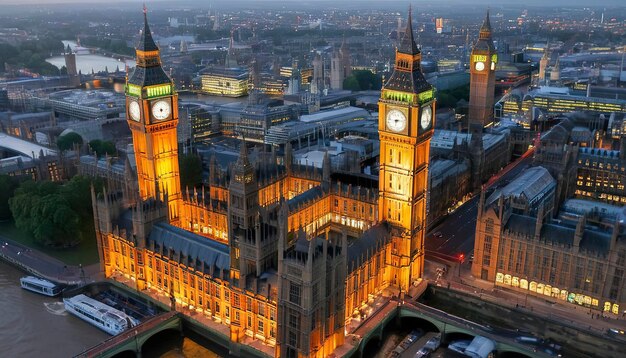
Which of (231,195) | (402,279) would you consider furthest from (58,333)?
(402,279)

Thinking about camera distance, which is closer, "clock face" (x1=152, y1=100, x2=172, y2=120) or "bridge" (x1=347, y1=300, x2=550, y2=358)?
"bridge" (x1=347, y1=300, x2=550, y2=358)

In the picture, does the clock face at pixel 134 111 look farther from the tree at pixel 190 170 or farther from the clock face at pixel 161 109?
the tree at pixel 190 170

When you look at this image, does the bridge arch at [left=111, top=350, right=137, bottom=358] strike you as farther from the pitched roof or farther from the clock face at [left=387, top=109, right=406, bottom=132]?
the clock face at [left=387, top=109, right=406, bottom=132]

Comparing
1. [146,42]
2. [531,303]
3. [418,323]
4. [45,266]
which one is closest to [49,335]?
[45,266]

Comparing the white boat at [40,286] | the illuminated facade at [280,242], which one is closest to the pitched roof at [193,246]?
the illuminated facade at [280,242]

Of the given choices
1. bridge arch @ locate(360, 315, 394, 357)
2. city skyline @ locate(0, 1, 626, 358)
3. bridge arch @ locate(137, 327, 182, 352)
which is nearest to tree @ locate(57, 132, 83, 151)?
city skyline @ locate(0, 1, 626, 358)

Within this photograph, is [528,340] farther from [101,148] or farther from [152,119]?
[101,148]

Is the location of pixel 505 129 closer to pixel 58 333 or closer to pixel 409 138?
pixel 409 138
